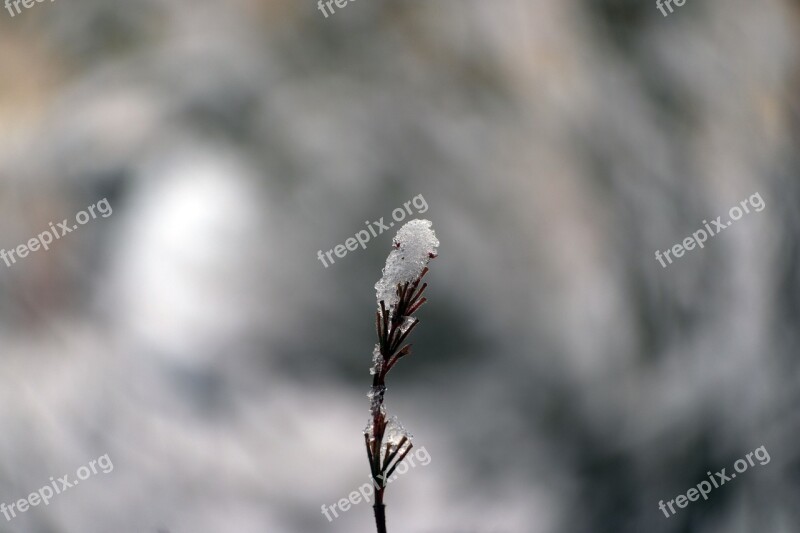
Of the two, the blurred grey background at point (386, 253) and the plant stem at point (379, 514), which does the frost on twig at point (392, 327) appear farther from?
the blurred grey background at point (386, 253)

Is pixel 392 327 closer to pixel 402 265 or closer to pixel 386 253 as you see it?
pixel 402 265

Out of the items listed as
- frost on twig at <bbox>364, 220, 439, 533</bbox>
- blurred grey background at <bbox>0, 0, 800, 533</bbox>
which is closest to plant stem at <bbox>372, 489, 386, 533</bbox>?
frost on twig at <bbox>364, 220, 439, 533</bbox>

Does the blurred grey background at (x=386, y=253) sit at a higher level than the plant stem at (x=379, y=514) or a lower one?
higher

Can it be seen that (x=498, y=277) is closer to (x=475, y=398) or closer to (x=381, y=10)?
(x=475, y=398)

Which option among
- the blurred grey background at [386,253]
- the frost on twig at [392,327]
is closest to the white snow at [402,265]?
the frost on twig at [392,327]

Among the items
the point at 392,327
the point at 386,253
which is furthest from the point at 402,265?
the point at 386,253

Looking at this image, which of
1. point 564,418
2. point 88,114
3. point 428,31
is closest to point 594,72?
point 428,31
